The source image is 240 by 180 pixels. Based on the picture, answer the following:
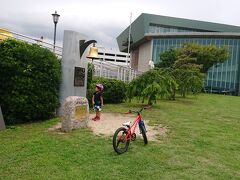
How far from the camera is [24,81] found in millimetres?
10289

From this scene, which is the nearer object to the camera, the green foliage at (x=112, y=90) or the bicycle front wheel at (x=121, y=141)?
the bicycle front wheel at (x=121, y=141)

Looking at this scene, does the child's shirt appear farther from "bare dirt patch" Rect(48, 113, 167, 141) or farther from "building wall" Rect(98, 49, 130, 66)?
"building wall" Rect(98, 49, 130, 66)

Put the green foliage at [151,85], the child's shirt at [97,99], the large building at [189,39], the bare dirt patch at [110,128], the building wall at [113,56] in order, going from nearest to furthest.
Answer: the bare dirt patch at [110,128], the child's shirt at [97,99], the green foliage at [151,85], the large building at [189,39], the building wall at [113,56]

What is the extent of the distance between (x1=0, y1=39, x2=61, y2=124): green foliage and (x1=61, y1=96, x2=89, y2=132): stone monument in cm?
165

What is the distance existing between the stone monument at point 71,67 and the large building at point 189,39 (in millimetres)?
44098

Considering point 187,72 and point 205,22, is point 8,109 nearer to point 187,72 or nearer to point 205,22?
point 187,72

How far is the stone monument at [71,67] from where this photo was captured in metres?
11.9

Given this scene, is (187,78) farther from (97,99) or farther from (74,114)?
(74,114)

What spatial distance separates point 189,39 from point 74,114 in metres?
50.4

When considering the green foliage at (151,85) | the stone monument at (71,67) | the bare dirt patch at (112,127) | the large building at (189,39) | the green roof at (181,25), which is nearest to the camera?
Answer: the bare dirt patch at (112,127)

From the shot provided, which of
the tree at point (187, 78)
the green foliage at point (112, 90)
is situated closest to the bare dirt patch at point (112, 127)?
the green foliage at point (112, 90)

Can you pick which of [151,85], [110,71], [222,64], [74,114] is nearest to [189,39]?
[222,64]

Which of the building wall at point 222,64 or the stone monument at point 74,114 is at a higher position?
the building wall at point 222,64

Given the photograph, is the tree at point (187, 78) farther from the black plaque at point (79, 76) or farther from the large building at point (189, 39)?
the large building at point (189, 39)
